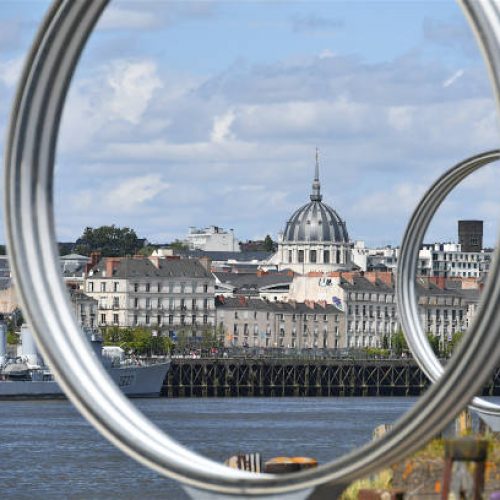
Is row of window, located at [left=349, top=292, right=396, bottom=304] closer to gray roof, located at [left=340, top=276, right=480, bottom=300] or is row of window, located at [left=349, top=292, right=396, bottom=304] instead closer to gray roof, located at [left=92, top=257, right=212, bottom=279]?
gray roof, located at [left=340, top=276, right=480, bottom=300]

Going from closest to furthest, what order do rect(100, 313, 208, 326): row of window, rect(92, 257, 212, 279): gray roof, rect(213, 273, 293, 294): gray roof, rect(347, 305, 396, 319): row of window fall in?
rect(100, 313, 208, 326): row of window < rect(92, 257, 212, 279): gray roof < rect(347, 305, 396, 319): row of window < rect(213, 273, 293, 294): gray roof

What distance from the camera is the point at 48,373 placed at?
9144 cm

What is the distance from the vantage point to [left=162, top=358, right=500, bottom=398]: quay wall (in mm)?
115062

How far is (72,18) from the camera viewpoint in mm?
15758

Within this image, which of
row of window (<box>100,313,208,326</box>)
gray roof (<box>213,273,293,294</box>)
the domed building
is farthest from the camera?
the domed building

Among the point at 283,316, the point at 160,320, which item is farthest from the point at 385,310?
the point at 160,320

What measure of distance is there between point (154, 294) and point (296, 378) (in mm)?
35103

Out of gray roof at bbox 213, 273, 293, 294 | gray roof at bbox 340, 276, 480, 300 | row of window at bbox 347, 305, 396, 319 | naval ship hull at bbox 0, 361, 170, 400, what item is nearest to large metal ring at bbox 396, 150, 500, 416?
naval ship hull at bbox 0, 361, 170, 400

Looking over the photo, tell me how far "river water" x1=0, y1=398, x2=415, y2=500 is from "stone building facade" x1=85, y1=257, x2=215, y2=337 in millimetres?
66509

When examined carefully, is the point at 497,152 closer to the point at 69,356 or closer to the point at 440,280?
the point at 69,356

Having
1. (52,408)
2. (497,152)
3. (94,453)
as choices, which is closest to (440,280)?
(52,408)

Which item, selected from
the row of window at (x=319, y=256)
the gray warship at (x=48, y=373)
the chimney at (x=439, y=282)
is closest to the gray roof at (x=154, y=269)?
the chimney at (x=439, y=282)

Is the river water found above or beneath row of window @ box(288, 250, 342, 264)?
beneath

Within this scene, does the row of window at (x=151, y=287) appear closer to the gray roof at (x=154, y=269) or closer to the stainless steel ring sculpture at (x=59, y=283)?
the gray roof at (x=154, y=269)
